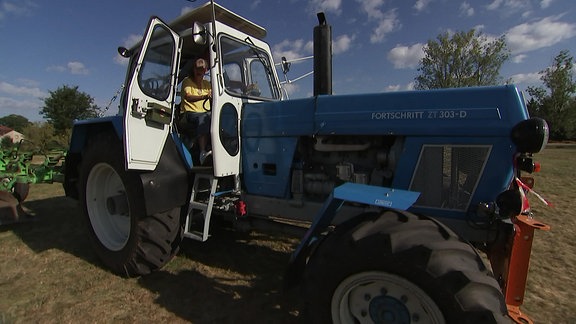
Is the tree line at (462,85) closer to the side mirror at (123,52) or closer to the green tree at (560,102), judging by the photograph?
the green tree at (560,102)

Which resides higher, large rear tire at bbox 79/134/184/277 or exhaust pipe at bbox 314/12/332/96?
exhaust pipe at bbox 314/12/332/96

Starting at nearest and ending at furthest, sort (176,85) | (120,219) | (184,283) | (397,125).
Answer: (397,125) → (184,283) → (176,85) → (120,219)

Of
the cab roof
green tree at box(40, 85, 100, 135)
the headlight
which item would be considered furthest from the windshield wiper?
green tree at box(40, 85, 100, 135)

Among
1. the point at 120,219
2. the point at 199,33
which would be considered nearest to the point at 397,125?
the point at 199,33

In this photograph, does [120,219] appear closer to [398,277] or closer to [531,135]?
[398,277]

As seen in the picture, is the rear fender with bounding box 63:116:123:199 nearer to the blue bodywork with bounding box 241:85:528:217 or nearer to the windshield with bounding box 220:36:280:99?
the windshield with bounding box 220:36:280:99

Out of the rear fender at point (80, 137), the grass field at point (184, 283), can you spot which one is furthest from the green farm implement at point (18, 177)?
the rear fender at point (80, 137)

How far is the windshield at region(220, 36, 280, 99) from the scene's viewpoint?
138 inches

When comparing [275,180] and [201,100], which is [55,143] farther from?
[275,180]

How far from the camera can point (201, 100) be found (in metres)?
3.68

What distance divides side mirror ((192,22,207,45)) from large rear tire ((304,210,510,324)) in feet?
7.04

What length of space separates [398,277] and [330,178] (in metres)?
1.29

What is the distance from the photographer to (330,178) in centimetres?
304

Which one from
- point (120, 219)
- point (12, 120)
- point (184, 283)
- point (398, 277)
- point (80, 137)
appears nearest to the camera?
point (398, 277)
